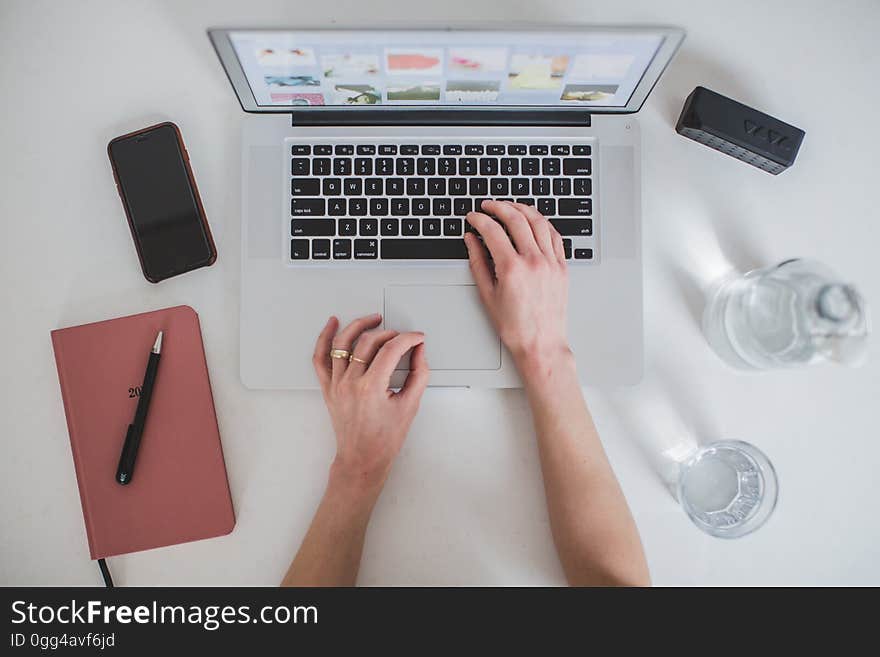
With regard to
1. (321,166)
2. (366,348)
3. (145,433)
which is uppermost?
(321,166)

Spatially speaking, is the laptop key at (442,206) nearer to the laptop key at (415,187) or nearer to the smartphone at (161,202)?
the laptop key at (415,187)

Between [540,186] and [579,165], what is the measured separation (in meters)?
0.05

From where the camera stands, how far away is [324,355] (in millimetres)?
740

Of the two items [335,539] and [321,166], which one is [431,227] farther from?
[335,539]

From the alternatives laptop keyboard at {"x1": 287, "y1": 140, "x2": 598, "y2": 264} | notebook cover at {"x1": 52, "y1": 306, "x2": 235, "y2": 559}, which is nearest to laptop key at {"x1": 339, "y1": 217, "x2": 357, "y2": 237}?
laptop keyboard at {"x1": 287, "y1": 140, "x2": 598, "y2": 264}

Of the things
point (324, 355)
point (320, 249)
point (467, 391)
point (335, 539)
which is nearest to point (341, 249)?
point (320, 249)

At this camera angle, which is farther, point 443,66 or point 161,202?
point 161,202

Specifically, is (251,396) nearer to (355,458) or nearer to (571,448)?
(355,458)

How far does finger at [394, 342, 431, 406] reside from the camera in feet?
2.39

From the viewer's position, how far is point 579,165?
2.47 feet

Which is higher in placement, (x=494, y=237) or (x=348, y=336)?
(x=494, y=237)

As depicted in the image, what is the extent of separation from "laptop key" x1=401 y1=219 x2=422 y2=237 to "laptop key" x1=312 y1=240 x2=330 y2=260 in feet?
0.30
